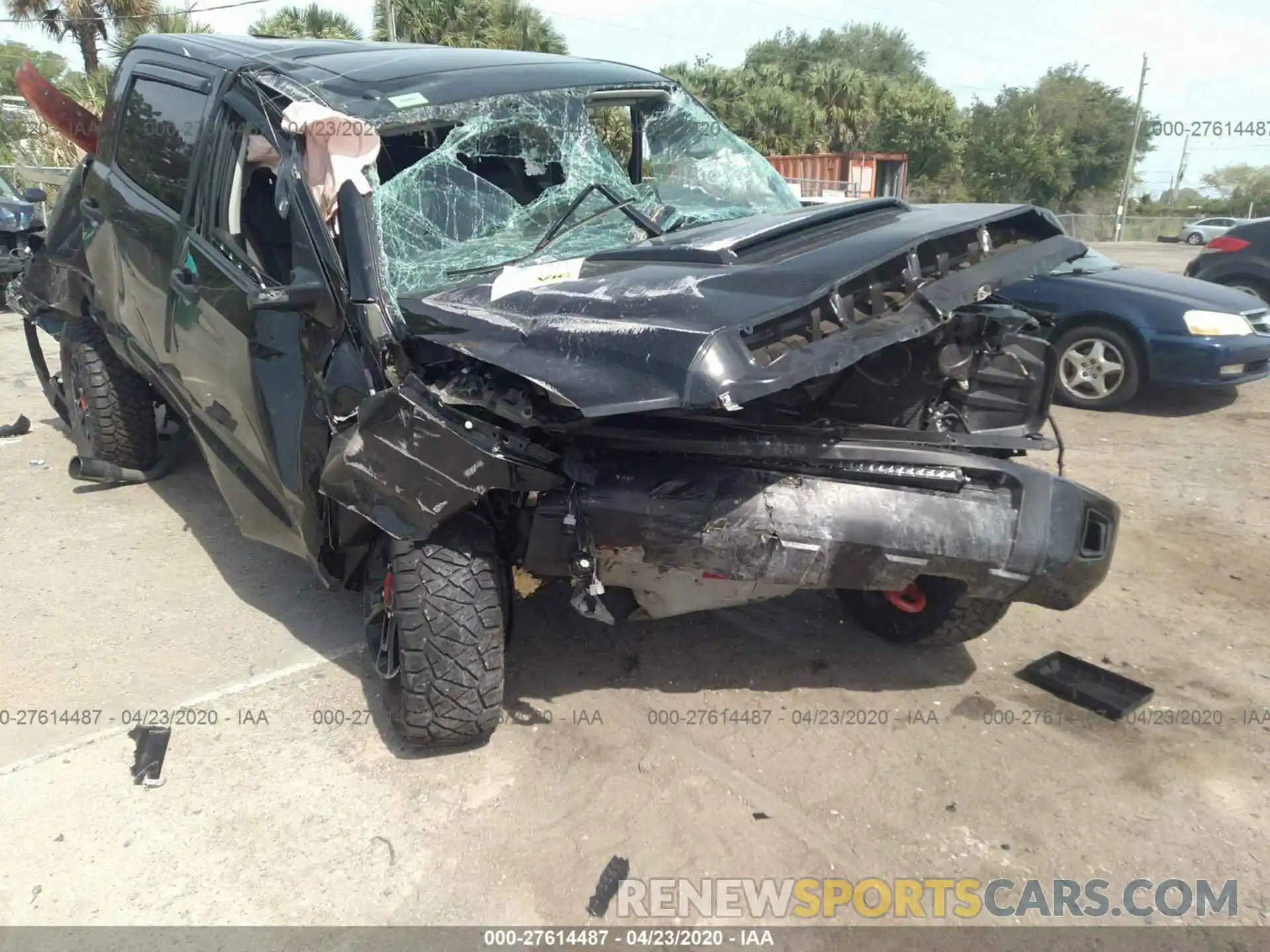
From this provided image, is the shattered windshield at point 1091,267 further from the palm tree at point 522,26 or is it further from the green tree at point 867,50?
the green tree at point 867,50

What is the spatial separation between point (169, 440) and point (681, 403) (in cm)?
466

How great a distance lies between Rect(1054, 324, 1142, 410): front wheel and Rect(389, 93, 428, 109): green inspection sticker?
16.9 ft

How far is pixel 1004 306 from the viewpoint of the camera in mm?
3293

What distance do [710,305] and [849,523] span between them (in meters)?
0.74

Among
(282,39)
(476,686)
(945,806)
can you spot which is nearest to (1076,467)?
(945,806)

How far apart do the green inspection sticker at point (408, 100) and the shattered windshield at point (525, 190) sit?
0.04 meters

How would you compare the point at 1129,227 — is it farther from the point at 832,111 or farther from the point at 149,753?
the point at 149,753

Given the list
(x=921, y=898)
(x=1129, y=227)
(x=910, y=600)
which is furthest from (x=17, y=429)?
(x=1129, y=227)

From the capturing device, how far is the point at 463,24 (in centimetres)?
2098

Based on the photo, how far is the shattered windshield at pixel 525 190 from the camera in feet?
10.4

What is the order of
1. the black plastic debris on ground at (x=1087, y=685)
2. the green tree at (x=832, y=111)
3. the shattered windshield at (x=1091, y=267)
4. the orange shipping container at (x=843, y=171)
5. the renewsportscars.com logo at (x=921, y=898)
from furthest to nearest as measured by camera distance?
the green tree at (x=832, y=111) < the orange shipping container at (x=843, y=171) < the shattered windshield at (x=1091, y=267) < the black plastic debris on ground at (x=1087, y=685) < the renewsportscars.com logo at (x=921, y=898)

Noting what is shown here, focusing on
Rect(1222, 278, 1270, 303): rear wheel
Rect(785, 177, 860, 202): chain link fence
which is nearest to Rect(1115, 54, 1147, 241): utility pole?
Rect(785, 177, 860, 202): chain link fence

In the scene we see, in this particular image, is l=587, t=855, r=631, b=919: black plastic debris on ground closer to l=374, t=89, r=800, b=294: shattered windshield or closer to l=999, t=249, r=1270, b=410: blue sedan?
l=374, t=89, r=800, b=294: shattered windshield

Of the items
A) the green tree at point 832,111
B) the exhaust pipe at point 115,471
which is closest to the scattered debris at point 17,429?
the exhaust pipe at point 115,471
